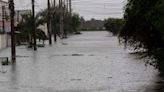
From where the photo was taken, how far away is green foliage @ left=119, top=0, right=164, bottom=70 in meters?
16.9

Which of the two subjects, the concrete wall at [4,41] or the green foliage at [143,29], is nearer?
the green foliage at [143,29]

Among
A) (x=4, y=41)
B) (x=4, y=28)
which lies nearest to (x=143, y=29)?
(x=4, y=41)

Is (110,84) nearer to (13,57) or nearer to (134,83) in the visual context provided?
(134,83)

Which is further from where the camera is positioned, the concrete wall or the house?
the house

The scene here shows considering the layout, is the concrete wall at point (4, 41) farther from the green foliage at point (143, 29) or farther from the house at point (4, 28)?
the green foliage at point (143, 29)

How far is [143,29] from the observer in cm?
1844

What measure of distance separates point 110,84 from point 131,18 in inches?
101

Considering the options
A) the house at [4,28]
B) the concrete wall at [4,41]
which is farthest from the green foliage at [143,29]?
the house at [4,28]

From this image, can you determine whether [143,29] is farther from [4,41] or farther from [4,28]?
[4,28]

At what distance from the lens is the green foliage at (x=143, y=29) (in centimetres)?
1689

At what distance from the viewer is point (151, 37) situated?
60.3 feet

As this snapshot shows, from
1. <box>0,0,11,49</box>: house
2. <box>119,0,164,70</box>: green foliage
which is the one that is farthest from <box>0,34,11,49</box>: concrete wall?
<box>119,0,164,70</box>: green foliage

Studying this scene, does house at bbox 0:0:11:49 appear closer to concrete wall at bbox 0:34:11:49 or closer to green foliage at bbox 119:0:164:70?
concrete wall at bbox 0:34:11:49

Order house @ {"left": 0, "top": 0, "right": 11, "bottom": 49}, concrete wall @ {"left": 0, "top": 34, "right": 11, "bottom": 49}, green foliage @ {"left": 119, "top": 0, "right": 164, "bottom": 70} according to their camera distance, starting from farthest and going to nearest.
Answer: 1. house @ {"left": 0, "top": 0, "right": 11, "bottom": 49}
2. concrete wall @ {"left": 0, "top": 34, "right": 11, "bottom": 49}
3. green foliage @ {"left": 119, "top": 0, "right": 164, "bottom": 70}
